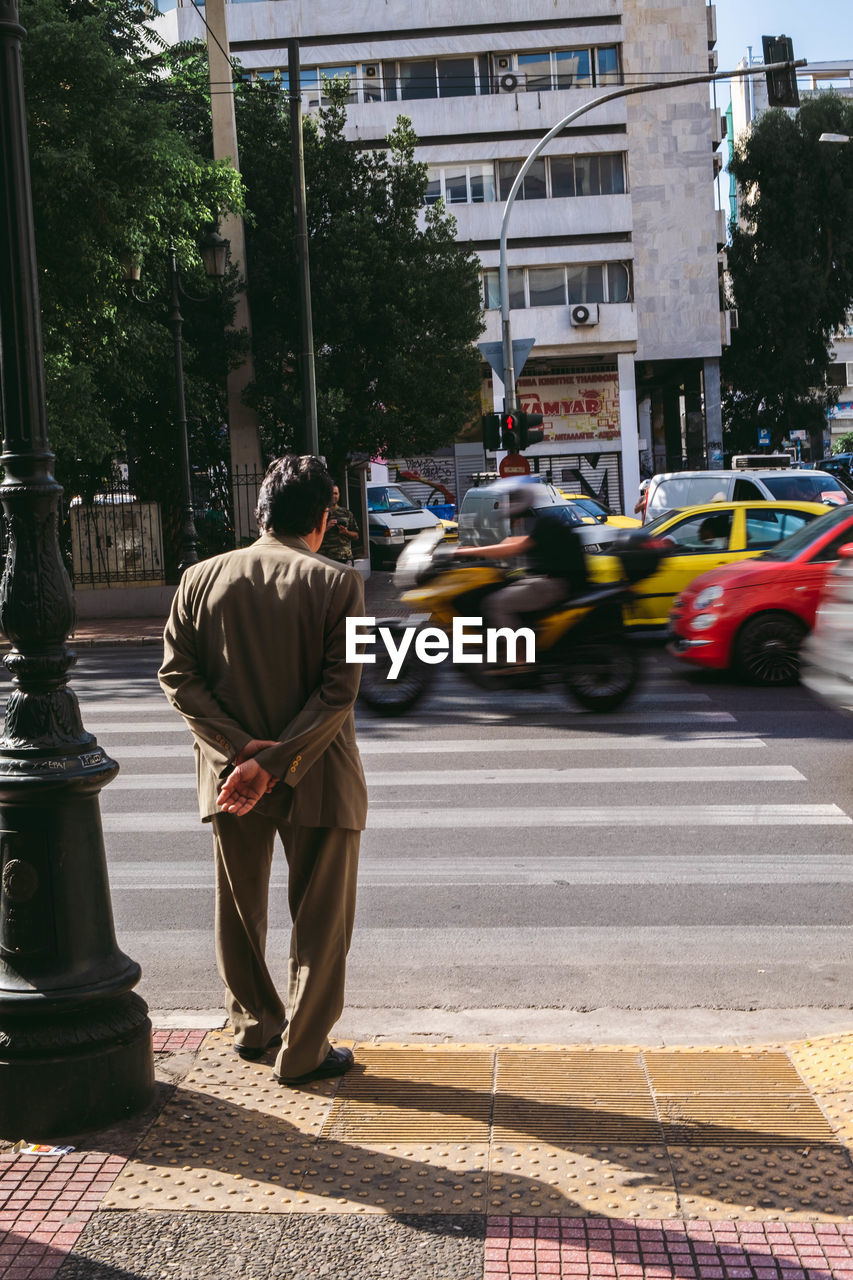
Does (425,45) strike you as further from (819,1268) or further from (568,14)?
(819,1268)

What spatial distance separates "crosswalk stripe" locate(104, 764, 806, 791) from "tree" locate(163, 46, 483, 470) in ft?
59.8

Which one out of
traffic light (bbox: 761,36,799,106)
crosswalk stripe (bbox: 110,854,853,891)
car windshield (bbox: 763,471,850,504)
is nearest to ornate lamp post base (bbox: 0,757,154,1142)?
crosswalk stripe (bbox: 110,854,853,891)

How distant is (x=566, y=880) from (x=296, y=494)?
3932mm

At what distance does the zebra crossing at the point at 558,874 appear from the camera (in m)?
6.10

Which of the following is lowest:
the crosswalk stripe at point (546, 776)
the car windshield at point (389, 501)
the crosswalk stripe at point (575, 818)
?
the crosswalk stripe at point (575, 818)

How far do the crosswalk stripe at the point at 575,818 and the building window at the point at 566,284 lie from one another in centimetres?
3898

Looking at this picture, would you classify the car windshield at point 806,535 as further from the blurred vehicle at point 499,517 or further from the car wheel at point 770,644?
the blurred vehicle at point 499,517

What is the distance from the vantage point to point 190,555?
23266 millimetres

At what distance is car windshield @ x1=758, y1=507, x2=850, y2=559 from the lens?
2283mm

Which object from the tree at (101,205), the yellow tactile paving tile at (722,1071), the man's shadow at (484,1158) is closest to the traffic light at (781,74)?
the tree at (101,205)

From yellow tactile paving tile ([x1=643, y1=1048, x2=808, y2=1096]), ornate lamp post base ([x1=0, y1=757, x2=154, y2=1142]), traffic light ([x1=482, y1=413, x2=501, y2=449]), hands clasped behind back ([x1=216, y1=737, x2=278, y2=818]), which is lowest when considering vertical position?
yellow tactile paving tile ([x1=643, y1=1048, x2=808, y2=1096])

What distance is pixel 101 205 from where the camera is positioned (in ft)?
60.6

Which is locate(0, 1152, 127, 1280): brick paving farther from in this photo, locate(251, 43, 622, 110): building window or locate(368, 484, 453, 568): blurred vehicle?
locate(251, 43, 622, 110): building window

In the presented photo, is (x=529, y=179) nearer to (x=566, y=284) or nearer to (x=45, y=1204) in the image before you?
(x=566, y=284)
